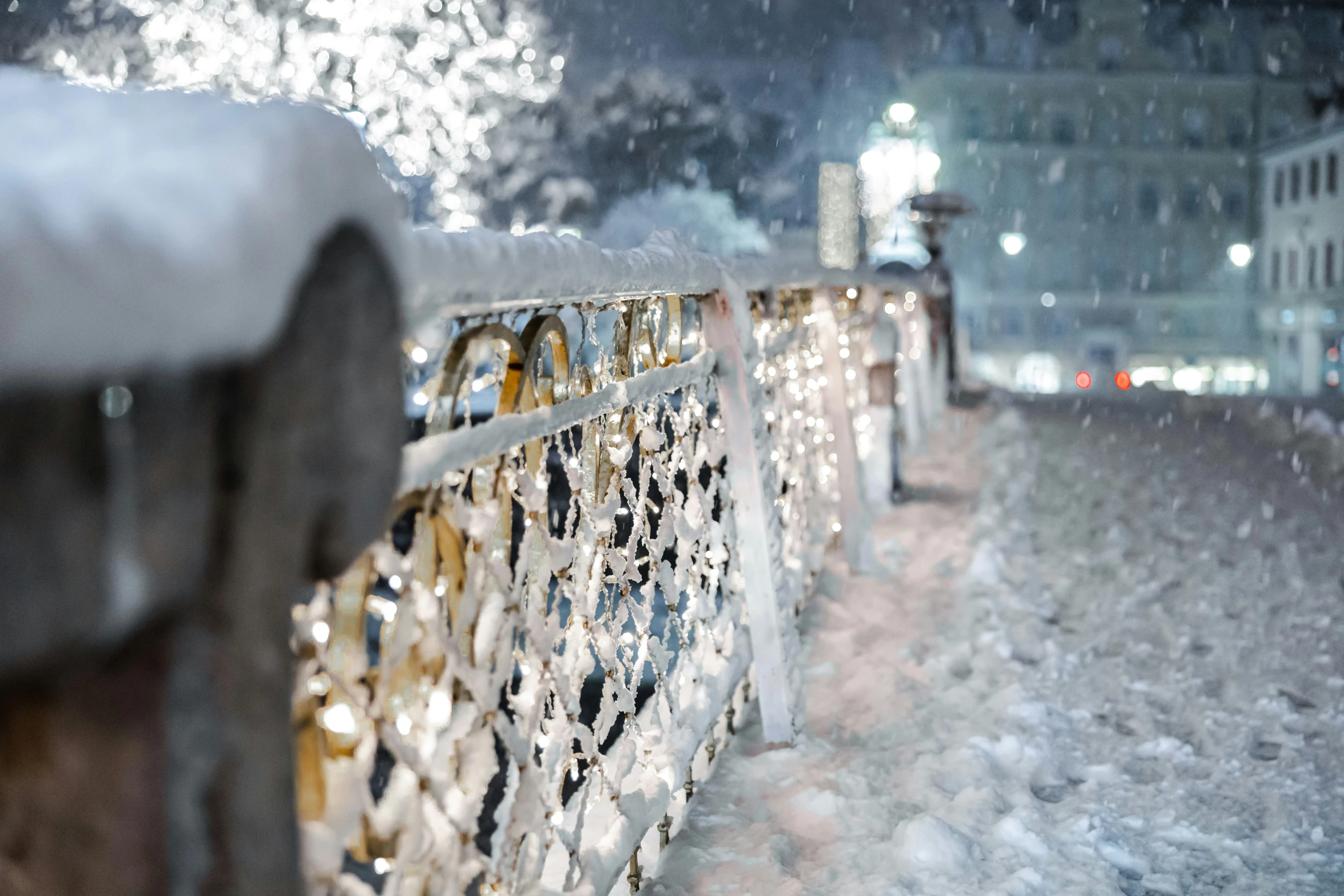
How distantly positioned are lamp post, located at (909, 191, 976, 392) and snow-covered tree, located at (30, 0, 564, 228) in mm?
8746

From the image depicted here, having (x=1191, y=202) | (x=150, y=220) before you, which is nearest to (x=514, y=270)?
(x=150, y=220)

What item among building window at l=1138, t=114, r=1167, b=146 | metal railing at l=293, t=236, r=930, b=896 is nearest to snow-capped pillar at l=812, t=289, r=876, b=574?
metal railing at l=293, t=236, r=930, b=896

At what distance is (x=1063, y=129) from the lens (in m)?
42.8

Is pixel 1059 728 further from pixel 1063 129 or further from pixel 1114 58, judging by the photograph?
pixel 1114 58

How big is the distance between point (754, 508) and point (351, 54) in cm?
1891

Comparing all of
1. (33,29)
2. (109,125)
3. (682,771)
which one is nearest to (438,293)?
(109,125)

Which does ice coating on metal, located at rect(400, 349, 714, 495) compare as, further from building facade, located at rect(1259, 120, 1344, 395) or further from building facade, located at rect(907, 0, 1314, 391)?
building facade, located at rect(907, 0, 1314, 391)

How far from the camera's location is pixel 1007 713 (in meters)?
3.58

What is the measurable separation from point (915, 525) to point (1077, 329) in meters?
39.0

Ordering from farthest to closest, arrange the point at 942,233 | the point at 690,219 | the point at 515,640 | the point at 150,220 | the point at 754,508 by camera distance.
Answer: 1. the point at 690,219
2. the point at 942,233
3. the point at 754,508
4. the point at 515,640
5. the point at 150,220

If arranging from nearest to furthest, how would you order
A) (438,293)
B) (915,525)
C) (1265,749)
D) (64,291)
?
(64,291), (438,293), (1265,749), (915,525)

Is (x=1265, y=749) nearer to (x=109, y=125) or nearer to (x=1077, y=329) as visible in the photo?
(x=109, y=125)

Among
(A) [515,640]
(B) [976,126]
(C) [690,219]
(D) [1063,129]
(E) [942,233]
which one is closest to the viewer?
(A) [515,640]

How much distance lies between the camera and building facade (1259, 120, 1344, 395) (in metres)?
35.5
